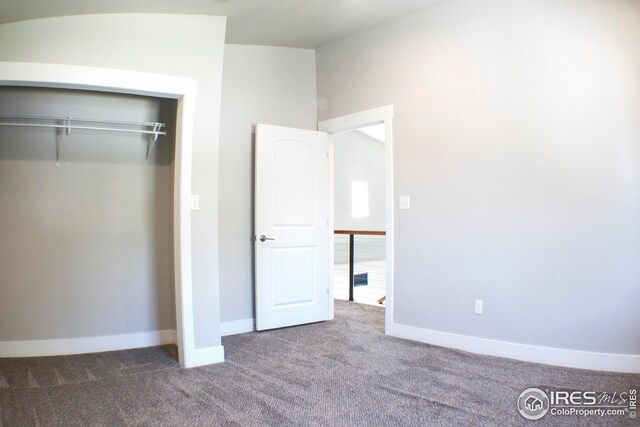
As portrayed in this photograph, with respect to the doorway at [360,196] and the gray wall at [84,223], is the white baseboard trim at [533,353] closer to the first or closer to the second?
the gray wall at [84,223]

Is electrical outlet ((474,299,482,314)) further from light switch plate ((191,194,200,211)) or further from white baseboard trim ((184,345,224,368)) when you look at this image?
light switch plate ((191,194,200,211))

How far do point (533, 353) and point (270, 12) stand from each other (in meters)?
3.32

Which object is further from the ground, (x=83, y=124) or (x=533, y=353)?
(x=83, y=124)

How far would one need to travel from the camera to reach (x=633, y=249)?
8.80ft

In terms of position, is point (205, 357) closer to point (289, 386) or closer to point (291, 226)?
point (289, 386)

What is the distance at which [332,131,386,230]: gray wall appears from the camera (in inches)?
355

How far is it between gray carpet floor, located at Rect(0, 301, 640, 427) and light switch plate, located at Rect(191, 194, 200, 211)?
1156 mm

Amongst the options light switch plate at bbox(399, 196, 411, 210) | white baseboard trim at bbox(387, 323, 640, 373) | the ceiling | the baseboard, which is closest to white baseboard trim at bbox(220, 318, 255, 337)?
the baseboard

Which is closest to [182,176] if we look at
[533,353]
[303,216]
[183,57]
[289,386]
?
[183,57]

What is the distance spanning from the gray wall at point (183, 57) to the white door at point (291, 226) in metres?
0.80

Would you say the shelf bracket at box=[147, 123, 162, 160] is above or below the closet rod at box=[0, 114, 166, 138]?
below

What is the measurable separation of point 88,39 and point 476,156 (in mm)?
2937

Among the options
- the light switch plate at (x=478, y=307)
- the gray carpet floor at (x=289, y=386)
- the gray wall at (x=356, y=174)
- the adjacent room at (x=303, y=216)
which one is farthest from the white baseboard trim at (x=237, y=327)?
the gray wall at (x=356, y=174)

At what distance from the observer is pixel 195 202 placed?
9.83ft
